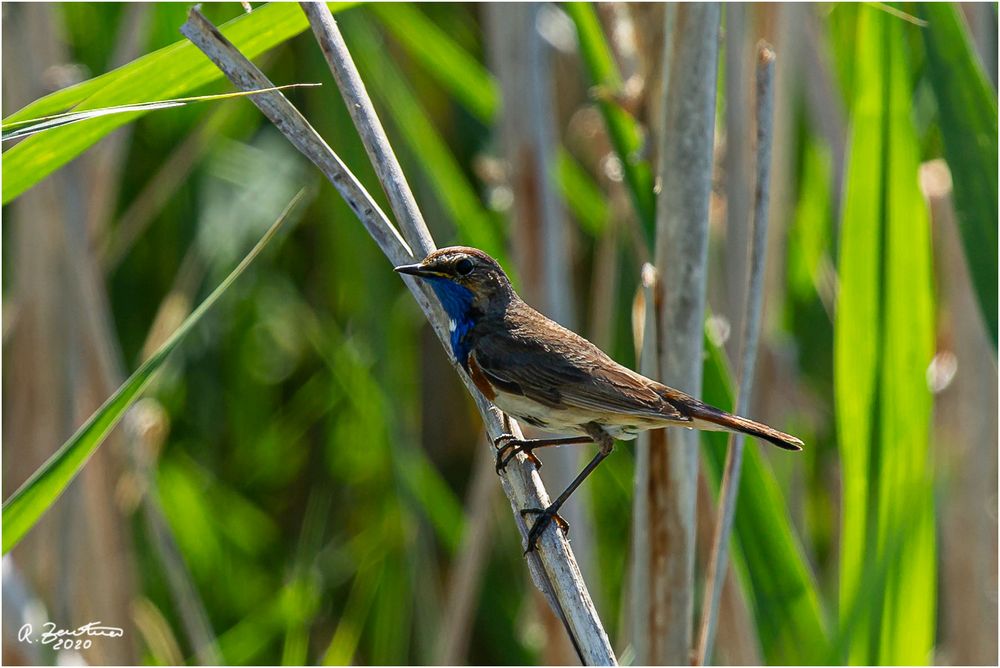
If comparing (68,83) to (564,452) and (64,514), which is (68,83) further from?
(564,452)

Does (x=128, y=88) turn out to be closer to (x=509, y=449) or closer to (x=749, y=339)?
(x=509, y=449)

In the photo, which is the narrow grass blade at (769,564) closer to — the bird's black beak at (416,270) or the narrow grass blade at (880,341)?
the narrow grass blade at (880,341)

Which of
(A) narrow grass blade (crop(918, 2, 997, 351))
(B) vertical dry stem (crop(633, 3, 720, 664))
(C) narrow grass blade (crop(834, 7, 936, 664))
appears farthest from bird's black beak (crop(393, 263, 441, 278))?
(A) narrow grass blade (crop(918, 2, 997, 351))

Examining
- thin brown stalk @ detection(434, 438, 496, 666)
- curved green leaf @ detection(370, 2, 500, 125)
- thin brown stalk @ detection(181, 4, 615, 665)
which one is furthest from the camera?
curved green leaf @ detection(370, 2, 500, 125)

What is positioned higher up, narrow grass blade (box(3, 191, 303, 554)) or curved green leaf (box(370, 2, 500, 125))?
curved green leaf (box(370, 2, 500, 125))
